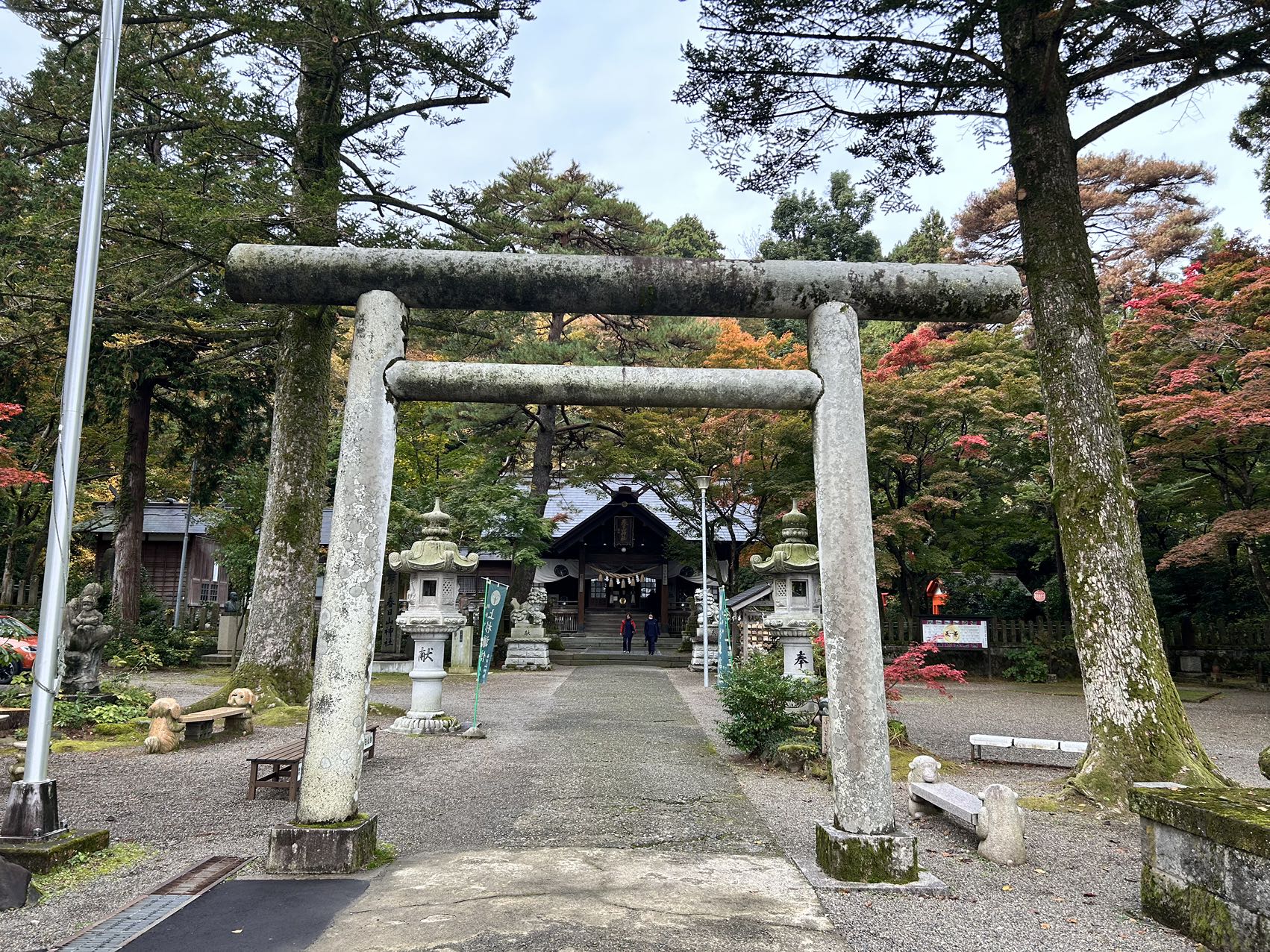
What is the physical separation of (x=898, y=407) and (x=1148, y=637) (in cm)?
1113

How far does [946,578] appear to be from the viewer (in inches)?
848

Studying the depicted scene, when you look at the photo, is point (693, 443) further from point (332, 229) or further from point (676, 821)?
point (676, 821)

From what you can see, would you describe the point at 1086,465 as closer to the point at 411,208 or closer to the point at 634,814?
the point at 634,814

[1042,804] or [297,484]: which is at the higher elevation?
[297,484]

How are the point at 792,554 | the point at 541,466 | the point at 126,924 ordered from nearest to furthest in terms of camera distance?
the point at 126,924 → the point at 792,554 → the point at 541,466

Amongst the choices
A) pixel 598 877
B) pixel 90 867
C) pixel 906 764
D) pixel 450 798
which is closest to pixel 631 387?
pixel 598 877

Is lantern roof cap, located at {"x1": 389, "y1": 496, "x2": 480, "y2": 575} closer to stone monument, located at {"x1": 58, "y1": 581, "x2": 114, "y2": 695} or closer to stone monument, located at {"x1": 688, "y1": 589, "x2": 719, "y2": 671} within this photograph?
stone monument, located at {"x1": 58, "y1": 581, "x2": 114, "y2": 695}

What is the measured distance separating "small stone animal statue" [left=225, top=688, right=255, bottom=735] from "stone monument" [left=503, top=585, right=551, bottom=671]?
10.6m

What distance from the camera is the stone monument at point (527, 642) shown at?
20.4 m

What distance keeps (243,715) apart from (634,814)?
6242 mm

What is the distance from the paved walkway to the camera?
346 cm

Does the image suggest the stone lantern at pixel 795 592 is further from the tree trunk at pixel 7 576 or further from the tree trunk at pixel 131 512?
the tree trunk at pixel 7 576

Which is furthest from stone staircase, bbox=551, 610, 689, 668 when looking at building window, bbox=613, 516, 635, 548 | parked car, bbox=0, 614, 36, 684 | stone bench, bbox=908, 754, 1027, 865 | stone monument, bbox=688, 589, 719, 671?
stone bench, bbox=908, 754, 1027, 865

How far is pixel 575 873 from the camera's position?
445cm
